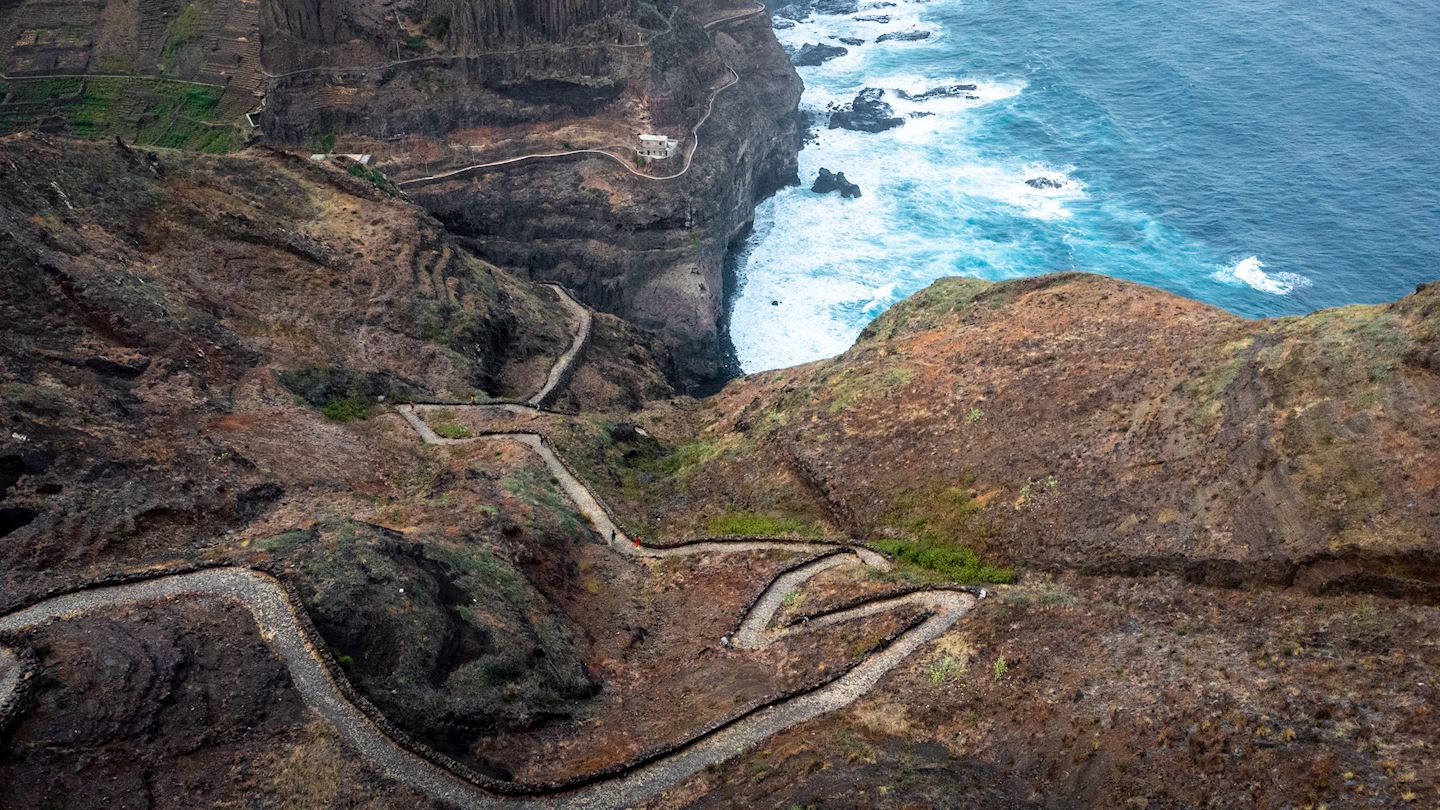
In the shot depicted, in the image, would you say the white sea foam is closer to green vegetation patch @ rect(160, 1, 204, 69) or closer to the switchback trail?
the switchback trail

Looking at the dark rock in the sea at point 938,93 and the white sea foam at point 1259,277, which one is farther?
the dark rock in the sea at point 938,93

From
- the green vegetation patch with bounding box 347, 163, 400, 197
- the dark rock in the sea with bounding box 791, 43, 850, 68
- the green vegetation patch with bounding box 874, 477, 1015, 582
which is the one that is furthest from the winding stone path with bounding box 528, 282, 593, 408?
the dark rock in the sea with bounding box 791, 43, 850, 68

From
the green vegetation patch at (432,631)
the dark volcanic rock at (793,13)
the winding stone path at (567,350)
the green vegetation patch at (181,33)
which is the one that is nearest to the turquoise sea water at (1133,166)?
the dark volcanic rock at (793,13)

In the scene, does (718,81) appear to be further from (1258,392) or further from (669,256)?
(1258,392)

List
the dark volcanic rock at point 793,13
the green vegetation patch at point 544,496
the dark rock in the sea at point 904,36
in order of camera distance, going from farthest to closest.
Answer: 1. the dark volcanic rock at point 793,13
2. the dark rock in the sea at point 904,36
3. the green vegetation patch at point 544,496

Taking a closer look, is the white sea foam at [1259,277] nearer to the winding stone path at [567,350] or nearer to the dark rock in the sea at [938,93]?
the dark rock in the sea at [938,93]

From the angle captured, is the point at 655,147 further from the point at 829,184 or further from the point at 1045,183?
the point at 1045,183

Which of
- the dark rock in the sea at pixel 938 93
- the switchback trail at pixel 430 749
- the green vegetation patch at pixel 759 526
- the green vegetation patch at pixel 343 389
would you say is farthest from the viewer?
the dark rock in the sea at pixel 938 93

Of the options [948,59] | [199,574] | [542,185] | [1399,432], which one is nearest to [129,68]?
[542,185]
